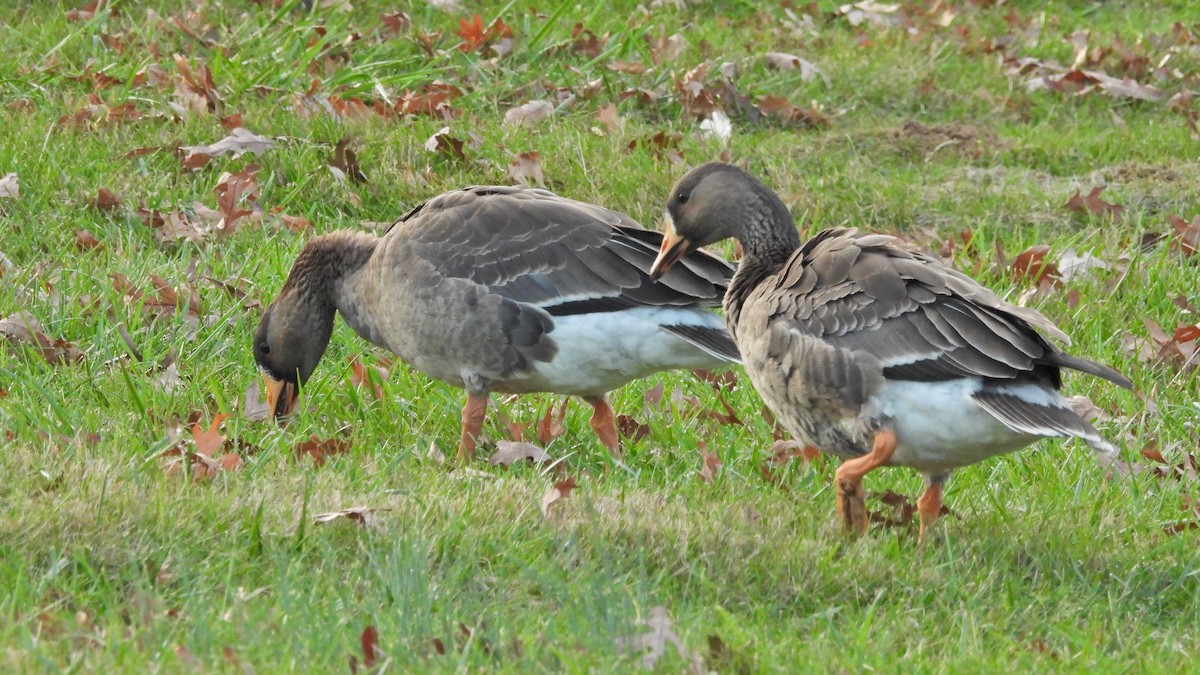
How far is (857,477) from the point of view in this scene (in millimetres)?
5406

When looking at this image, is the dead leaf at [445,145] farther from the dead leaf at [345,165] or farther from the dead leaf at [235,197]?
the dead leaf at [235,197]

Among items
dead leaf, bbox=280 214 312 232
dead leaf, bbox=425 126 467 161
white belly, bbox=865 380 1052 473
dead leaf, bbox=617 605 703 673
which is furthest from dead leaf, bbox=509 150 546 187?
dead leaf, bbox=617 605 703 673

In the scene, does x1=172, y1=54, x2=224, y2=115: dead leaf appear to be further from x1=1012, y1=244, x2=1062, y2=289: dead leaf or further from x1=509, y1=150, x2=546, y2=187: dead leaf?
x1=1012, y1=244, x2=1062, y2=289: dead leaf

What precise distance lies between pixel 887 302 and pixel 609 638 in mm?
1869

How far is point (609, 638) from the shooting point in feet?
13.6

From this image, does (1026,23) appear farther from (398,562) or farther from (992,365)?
(398,562)

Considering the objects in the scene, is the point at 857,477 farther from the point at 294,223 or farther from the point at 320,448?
the point at 294,223

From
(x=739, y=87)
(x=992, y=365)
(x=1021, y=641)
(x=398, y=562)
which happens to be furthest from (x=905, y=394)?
(x=739, y=87)

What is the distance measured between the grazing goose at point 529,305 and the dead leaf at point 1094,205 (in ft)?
11.8

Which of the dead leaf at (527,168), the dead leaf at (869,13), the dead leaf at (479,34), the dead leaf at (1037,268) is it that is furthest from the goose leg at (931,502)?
the dead leaf at (869,13)

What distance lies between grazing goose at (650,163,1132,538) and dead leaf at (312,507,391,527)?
1600 mm

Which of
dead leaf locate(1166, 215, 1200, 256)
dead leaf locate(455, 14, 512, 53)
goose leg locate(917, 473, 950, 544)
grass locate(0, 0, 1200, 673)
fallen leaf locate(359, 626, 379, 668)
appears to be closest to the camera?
fallen leaf locate(359, 626, 379, 668)

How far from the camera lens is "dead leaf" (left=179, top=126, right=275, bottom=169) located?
8930mm

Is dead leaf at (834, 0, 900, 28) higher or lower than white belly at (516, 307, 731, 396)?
lower
